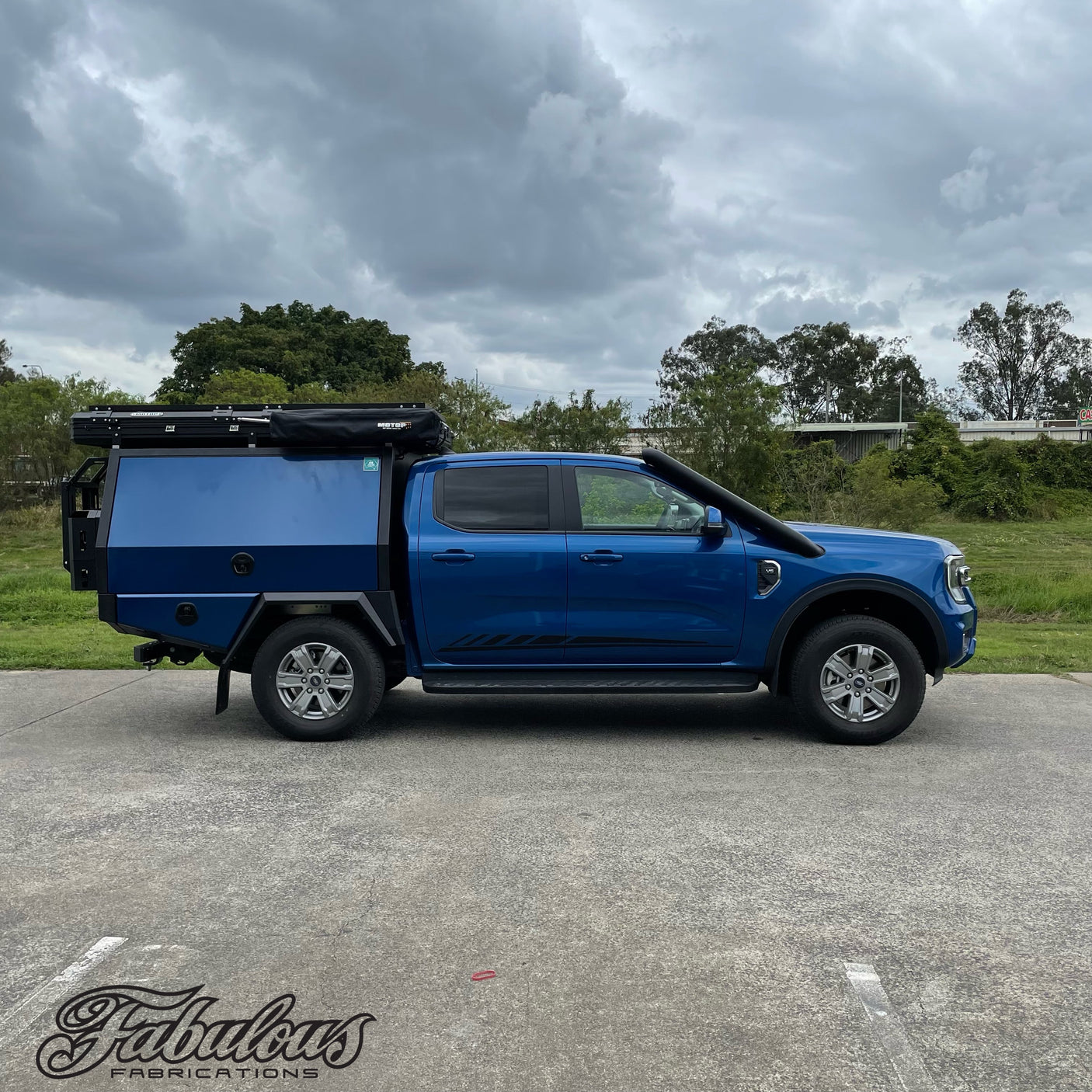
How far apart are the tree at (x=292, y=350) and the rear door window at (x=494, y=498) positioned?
183 ft

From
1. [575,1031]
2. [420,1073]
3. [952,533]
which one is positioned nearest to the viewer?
[420,1073]

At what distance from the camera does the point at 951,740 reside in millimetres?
7090

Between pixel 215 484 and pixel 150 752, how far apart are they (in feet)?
5.86

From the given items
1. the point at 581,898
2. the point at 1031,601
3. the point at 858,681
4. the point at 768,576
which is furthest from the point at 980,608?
the point at 581,898

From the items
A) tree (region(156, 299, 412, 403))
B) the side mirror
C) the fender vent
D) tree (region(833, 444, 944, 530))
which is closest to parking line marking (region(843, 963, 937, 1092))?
the fender vent

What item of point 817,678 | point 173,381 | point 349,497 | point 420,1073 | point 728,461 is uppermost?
point 173,381

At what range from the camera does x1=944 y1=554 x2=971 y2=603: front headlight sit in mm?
7121

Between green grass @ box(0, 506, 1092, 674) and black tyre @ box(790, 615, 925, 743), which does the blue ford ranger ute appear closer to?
black tyre @ box(790, 615, 925, 743)

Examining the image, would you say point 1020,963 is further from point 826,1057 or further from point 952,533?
point 952,533

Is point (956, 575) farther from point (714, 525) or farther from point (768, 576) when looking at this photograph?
point (714, 525)

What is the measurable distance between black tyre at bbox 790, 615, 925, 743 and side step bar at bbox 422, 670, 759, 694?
380 mm

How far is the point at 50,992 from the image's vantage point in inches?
137

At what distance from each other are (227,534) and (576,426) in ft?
62.3

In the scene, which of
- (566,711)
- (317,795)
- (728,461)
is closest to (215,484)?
(317,795)
